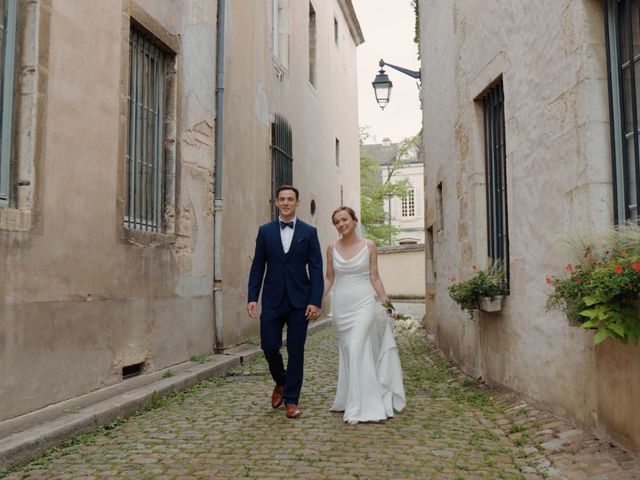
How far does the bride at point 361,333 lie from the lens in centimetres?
506

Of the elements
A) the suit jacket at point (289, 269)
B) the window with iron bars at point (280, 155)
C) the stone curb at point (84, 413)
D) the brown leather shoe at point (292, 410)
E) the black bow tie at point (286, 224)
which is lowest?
the brown leather shoe at point (292, 410)

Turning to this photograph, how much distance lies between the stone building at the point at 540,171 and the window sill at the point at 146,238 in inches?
125

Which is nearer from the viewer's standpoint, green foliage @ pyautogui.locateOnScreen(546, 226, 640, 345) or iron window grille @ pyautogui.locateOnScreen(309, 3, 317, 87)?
green foliage @ pyautogui.locateOnScreen(546, 226, 640, 345)

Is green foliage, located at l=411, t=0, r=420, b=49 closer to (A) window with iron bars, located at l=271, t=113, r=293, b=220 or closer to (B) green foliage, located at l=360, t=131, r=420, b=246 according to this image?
(A) window with iron bars, located at l=271, t=113, r=293, b=220

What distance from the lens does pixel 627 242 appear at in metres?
3.56

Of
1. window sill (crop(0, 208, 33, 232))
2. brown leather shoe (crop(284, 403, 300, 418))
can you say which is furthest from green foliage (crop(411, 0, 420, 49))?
window sill (crop(0, 208, 33, 232))

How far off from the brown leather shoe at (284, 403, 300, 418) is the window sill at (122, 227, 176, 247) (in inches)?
85.9

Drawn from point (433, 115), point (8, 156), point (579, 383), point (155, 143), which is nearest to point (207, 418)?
point (8, 156)

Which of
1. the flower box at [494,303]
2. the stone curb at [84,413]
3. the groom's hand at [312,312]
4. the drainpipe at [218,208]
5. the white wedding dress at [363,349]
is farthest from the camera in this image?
the drainpipe at [218,208]

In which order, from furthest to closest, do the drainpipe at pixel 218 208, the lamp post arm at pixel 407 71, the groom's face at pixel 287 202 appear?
the lamp post arm at pixel 407 71, the drainpipe at pixel 218 208, the groom's face at pixel 287 202

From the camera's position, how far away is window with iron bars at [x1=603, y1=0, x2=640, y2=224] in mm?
3904

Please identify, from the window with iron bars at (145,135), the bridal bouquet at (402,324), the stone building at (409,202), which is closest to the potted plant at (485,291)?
the bridal bouquet at (402,324)

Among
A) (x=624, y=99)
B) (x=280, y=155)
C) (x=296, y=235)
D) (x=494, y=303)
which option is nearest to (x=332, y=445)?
(x=296, y=235)

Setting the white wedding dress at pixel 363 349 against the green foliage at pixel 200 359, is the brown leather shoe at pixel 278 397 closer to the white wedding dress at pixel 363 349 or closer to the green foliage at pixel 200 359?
the white wedding dress at pixel 363 349
